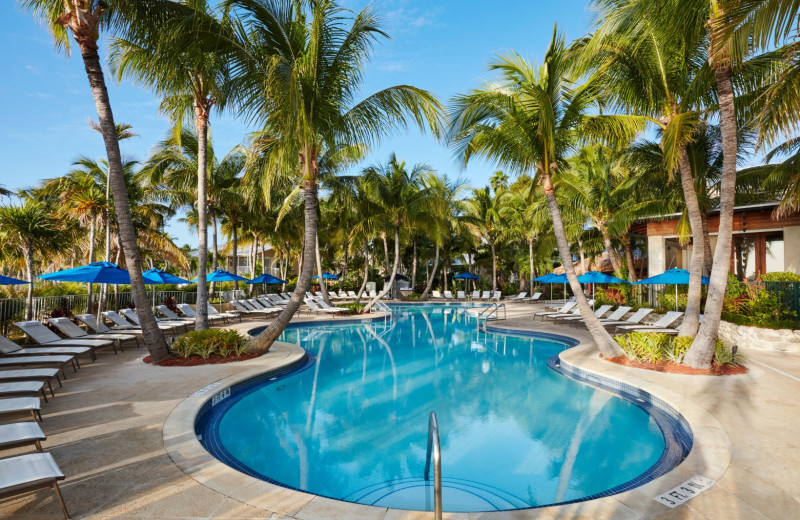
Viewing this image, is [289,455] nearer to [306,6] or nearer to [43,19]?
[306,6]

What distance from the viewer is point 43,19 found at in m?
8.20

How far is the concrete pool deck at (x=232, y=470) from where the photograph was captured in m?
3.30

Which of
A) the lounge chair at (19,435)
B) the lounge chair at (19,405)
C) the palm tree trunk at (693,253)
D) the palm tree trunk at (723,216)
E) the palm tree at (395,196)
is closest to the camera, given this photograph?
the lounge chair at (19,435)

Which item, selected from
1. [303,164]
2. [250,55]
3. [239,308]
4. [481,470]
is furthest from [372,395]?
[239,308]

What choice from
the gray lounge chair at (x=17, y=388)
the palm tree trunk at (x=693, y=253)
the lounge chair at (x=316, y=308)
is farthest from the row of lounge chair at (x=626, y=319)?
the gray lounge chair at (x=17, y=388)

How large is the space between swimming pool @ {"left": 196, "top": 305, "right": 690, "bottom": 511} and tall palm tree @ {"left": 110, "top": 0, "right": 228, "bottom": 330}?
184 inches

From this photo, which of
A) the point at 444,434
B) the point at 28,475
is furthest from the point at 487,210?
the point at 28,475

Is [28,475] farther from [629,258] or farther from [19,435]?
[629,258]

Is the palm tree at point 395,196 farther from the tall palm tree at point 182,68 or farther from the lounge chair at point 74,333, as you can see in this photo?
the lounge chair at point 74,333

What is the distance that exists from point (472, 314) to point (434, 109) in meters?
14.0

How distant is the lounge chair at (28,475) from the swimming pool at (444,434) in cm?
Answer: 186

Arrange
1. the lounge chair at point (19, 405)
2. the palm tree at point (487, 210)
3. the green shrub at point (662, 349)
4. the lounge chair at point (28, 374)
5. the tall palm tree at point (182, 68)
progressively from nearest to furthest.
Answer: the lounge chair at point (19, 405) → the lounge chair at point (28, 374) → the tall palm tree at point (182, 68) → the green shrub at point (662, 349) → the palm tree at point (487, 210)

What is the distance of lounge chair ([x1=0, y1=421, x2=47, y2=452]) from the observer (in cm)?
360

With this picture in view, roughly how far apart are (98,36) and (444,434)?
360 inches
